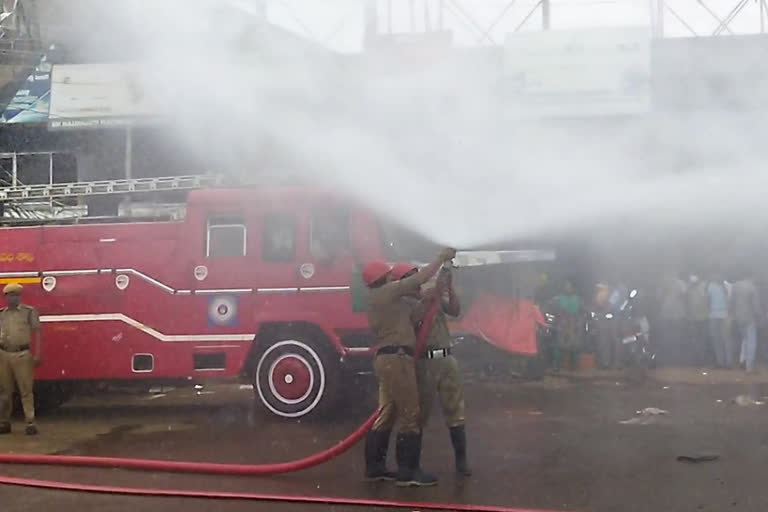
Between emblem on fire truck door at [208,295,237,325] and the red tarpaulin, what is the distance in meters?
2.84

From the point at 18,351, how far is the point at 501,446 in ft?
16.1

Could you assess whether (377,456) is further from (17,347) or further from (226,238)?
Result: (17,347)

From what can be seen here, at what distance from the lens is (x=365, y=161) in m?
8.55

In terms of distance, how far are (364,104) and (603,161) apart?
2.45m

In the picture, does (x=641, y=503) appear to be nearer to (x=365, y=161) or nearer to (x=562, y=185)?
(x=562, y=185)

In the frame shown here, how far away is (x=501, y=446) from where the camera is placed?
24.6 ft

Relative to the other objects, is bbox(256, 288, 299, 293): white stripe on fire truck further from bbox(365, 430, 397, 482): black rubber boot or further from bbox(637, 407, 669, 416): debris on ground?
bbox(637, 407, 669, 416): debris on ground

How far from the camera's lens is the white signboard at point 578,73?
26.4 feet

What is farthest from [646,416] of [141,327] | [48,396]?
[48,396]

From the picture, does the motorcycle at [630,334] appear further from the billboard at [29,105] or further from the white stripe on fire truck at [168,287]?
the billboard at [29,105]

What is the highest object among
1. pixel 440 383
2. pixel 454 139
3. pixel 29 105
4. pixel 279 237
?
pixel 29 105

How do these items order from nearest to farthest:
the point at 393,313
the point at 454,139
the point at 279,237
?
1. the point at 393,313
2. the point at 454,139
3. the point at 279,237

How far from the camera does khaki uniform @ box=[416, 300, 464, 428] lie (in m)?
6.40

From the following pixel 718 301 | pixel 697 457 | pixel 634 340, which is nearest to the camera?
pixel 697 457
